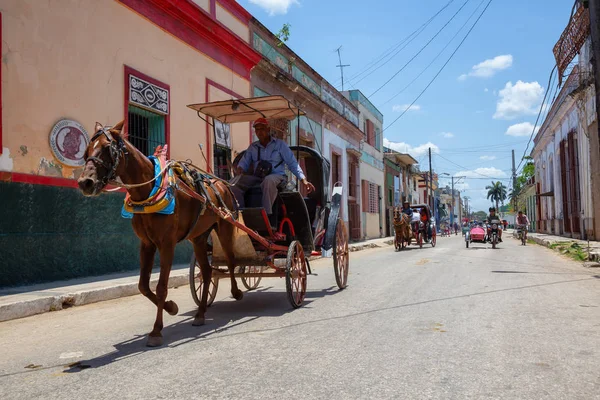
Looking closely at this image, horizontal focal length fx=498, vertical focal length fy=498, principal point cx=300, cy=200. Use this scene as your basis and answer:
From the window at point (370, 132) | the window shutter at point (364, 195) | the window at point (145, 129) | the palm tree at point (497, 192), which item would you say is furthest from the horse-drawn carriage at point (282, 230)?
the palm tree at point (497, 192)

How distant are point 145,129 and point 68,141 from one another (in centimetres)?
261

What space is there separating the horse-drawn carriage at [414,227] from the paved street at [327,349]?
1117 cm

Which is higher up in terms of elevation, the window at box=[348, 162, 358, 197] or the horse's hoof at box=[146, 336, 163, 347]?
the window at box=[348, 162, 358, 197]

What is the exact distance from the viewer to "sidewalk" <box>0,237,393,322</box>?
5.88 metres

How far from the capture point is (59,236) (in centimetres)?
798

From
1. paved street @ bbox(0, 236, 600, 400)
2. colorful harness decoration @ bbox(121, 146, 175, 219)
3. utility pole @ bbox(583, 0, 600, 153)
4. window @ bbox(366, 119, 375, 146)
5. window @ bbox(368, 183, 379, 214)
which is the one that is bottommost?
paved street @ bbox(0, 236, 600, 400)

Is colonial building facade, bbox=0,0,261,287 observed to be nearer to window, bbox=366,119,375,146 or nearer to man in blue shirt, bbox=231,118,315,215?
man in blue shirt, bbox=231,118,315,215

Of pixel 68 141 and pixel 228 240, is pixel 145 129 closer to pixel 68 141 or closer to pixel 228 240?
pixel 68 141

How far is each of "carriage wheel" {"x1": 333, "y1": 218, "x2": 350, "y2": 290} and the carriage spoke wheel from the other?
106 centimetres

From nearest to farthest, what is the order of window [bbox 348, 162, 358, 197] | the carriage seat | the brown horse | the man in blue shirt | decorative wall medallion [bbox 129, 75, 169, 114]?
the brown horse → the man in blue shirt → the carriage seat → decorative wall medallion [bbox 129, 75, 169, 114] → window [bbox 348, 162, 358, 197]

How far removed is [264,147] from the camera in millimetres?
6582

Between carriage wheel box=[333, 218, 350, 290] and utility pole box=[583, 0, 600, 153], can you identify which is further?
utility pole box=[583, 0, 600, 153]

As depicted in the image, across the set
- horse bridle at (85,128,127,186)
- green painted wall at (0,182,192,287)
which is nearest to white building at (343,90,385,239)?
green painted wall at (0,182,192,287)

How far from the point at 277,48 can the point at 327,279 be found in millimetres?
10446
